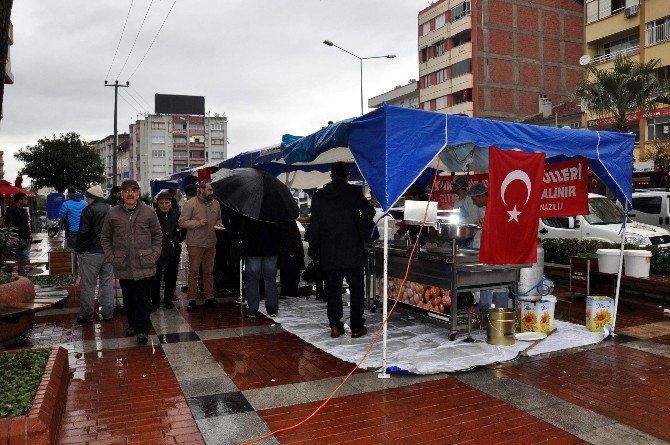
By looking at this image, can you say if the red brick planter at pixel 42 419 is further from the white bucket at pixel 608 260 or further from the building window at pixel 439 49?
the building window at pixel 439 49

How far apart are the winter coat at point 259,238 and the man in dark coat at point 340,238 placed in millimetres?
1281

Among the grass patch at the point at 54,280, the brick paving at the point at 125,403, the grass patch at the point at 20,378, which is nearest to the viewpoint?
the grass patch at the point at 20,378

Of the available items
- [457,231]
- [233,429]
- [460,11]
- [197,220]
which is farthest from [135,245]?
[460,11]

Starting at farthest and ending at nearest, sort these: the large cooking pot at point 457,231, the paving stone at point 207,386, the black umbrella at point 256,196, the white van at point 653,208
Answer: the white van at point 653,208, the black umbrella at point 256,196, the large cooking pot at point 457,231, the paving stone at point 207,386

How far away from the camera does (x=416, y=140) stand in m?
5.14

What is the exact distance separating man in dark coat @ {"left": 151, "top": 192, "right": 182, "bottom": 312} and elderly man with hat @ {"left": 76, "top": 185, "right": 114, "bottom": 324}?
753 mm

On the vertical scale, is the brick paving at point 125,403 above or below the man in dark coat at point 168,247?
below

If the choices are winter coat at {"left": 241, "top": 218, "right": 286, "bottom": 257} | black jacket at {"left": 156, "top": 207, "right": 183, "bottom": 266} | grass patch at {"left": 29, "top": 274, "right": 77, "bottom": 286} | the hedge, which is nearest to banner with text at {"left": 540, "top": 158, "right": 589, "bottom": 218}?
the hedge

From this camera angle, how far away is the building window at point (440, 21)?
5000 cm

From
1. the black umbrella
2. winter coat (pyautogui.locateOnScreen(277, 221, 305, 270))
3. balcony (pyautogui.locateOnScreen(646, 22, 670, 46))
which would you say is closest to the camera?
the black umbrella

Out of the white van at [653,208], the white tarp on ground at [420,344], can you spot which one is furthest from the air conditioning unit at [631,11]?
the white tarp on ground at [420,344]

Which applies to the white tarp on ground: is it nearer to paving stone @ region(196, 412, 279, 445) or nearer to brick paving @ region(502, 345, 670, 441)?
brick paving @ region(502, 345, 670, 441)

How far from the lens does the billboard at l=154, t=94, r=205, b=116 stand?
95562 mm

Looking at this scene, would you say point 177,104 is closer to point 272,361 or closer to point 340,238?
point 340,238
